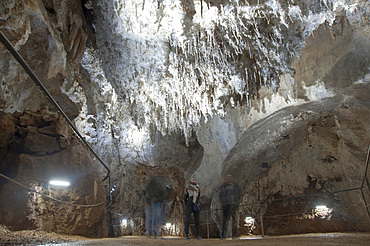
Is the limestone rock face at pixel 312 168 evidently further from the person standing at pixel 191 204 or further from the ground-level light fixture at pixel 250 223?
the person standing at pixel 191 204

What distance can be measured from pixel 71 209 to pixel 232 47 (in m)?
6.73

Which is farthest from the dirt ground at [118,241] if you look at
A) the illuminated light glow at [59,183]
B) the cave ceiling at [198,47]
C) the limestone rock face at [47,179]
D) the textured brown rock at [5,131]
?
the cave ceiling at [198,47]

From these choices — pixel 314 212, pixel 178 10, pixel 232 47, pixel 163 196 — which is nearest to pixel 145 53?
pixel 178 10

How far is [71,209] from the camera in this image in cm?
355

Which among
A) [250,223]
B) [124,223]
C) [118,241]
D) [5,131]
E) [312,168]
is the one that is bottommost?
[124,223]

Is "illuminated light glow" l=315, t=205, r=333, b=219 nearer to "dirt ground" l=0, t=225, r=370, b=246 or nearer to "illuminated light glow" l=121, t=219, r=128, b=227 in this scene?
"dirt ground" l=0, t=225, r=370, b=246

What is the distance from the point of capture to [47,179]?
11.1 ft

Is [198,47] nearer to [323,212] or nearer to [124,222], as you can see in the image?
[323,212]

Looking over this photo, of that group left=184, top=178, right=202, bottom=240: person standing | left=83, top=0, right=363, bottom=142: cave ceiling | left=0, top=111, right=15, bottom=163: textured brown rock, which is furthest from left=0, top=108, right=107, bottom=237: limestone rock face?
left=83, top=0, right=363, bottom=142: cave ceiling

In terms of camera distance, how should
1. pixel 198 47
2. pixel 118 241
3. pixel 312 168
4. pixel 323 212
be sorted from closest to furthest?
pixel 118 241 < pixel 323 212 < pixel 312 168 < pixel 198 47

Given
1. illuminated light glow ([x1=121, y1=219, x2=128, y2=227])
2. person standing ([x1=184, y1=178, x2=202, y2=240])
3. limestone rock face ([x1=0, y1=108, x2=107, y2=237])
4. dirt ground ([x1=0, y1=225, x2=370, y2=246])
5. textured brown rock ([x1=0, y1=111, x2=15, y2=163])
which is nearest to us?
dirt ground ([x1=0, y1=225, x2=370, y2=246])

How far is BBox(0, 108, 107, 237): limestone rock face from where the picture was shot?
10.0 feet

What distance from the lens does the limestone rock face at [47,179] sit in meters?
3.05

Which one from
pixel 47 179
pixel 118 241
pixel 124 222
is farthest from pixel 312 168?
pixel 124 222
